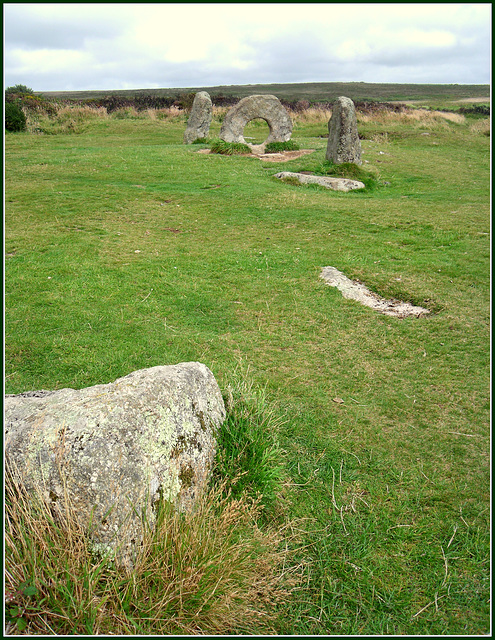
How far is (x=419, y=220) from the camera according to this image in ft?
40.7

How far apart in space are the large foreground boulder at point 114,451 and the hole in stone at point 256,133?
74.6 feet

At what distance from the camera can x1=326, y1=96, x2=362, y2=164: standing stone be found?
56.1 feet

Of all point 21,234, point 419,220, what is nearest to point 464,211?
point 419,220

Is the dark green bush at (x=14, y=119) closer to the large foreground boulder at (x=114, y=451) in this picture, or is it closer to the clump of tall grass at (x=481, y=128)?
the clump of tall grass at (x=481, y=128)

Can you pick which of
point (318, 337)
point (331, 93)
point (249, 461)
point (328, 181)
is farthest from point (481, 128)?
point (331, 93)

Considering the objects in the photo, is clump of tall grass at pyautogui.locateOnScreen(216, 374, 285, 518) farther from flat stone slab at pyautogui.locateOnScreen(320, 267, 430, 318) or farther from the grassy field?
flat stone slab at pyautogui.locateOnScreen(320, 267, 430, 318)

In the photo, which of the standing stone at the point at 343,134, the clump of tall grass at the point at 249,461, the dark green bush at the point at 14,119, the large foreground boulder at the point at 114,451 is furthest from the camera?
the dark green bush at the point at 14,119

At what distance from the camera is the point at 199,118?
2288 centimetres

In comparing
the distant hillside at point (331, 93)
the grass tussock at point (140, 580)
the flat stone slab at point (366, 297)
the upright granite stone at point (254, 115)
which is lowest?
the grass tussock at point (140, 580)

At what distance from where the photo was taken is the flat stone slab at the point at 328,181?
51.6 feet

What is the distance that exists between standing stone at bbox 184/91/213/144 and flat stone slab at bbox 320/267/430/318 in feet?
54.3

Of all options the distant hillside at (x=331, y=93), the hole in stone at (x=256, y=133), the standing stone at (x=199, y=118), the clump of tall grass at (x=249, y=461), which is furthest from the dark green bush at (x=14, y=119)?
the distant hillside at (x=331, y=93)

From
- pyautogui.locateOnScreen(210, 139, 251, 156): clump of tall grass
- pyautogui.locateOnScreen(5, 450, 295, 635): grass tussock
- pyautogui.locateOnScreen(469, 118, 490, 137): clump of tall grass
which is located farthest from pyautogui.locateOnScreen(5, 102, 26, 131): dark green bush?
pyautogui.locateOnScreen(5, 450, 295, 635): grass tussock

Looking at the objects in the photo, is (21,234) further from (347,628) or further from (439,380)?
(347,628)
